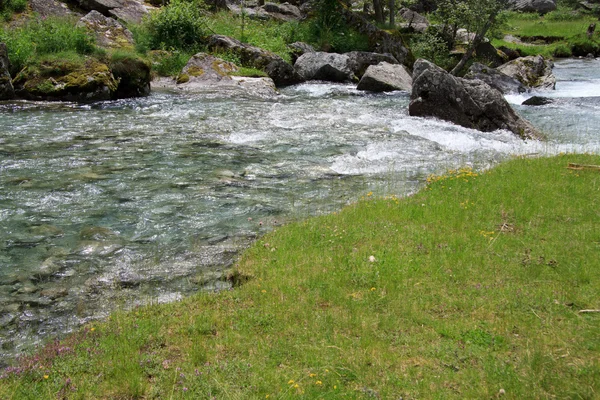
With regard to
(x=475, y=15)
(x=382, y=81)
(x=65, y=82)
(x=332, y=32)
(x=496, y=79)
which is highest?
(x=475, y=15)

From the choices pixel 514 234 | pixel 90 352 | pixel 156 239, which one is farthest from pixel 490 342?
pixel 156 239

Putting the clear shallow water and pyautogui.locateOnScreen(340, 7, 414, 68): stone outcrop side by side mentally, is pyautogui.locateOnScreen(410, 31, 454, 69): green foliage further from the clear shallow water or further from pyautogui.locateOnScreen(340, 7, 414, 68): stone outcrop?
the clear shallow water

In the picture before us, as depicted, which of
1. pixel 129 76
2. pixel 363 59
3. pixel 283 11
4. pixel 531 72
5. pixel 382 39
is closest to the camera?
pixel 129 76

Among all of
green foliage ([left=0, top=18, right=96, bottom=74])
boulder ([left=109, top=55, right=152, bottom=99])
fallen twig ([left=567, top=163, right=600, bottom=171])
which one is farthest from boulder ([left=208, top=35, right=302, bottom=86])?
fallen twig ([left=567, top=163, right=600, bottom=171])

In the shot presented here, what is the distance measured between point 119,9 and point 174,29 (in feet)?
20.2

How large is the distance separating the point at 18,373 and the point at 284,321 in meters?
3.05

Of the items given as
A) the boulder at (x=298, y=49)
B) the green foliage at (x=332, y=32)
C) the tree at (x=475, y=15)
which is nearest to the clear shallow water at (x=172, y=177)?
the tree at (x=475, y=15)

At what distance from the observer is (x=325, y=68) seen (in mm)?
32250

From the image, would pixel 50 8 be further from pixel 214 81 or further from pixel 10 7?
pixel 214 81

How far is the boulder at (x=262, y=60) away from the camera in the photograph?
1198 inches

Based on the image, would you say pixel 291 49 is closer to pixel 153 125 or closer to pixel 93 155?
pixel 153 125

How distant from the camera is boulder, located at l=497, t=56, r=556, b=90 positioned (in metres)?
33.5

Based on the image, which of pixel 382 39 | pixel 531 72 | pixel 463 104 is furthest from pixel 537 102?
pixel 382 39

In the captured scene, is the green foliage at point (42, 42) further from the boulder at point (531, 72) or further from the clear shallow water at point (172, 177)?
the boulder at point (531, 72)
